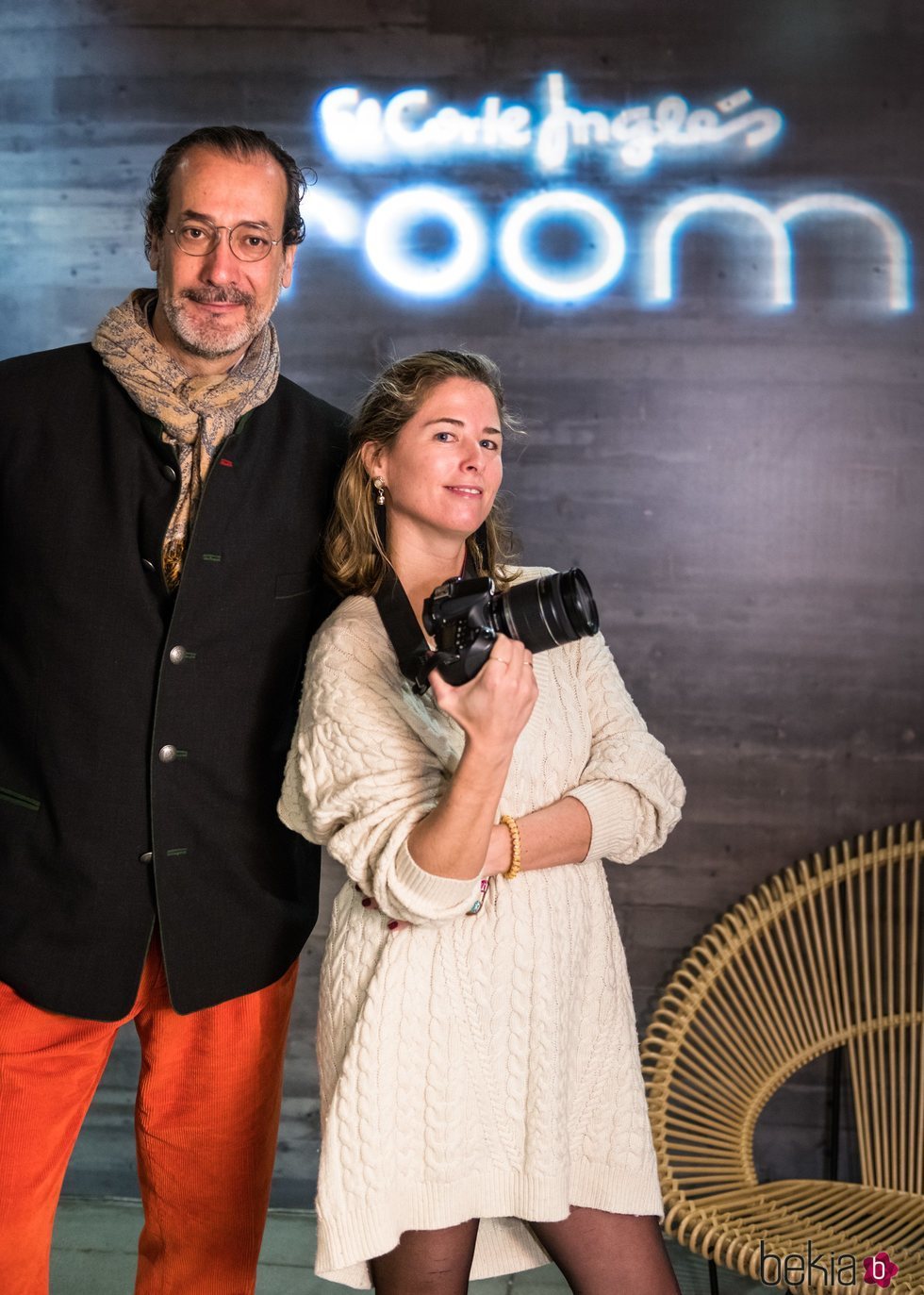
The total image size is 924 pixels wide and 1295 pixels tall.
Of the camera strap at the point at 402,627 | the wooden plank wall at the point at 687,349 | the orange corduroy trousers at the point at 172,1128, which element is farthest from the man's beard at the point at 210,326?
the wooden plank wall at the point at 687,349

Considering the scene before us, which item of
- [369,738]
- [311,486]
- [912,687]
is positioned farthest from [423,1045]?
[912,687]

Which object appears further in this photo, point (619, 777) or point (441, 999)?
point (619, 777)

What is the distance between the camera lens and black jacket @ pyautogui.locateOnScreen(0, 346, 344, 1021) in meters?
1.76

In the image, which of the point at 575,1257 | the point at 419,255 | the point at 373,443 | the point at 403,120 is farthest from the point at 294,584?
the point at 403,120

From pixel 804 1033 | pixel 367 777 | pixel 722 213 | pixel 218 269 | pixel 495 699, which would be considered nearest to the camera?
pixel 495 699

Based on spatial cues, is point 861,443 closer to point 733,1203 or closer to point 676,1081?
point 676,1081

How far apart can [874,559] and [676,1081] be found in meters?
1.27

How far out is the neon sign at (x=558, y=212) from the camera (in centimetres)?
279

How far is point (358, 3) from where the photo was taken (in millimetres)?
2859

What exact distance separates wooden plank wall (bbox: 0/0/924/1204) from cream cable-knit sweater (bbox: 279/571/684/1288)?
4.03ft

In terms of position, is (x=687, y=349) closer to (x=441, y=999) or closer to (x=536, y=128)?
(x=536, y=128)

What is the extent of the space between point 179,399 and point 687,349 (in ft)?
4.74

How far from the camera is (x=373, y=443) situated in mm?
1846

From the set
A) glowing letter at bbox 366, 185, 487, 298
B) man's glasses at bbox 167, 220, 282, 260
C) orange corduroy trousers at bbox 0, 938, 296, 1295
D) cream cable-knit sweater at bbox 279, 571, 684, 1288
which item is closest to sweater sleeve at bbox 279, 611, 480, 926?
cream cable-knit sweater at bbox 279, 571, 684, 1288
